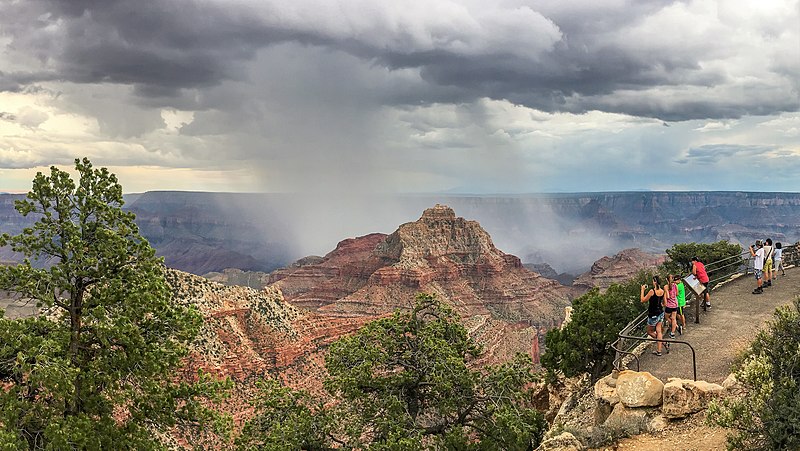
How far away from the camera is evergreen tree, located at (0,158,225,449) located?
1395 centimetres

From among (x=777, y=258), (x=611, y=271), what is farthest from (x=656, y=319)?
(x=611, y=271)

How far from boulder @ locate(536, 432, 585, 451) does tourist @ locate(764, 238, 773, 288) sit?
17389 millimetres

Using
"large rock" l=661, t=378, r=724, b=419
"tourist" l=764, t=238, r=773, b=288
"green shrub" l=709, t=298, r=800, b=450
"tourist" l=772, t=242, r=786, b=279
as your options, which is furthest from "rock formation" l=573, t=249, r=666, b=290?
"green shrub" l=709, t=298, r=800, b=450

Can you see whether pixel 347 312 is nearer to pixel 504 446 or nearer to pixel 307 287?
pixel 307 287

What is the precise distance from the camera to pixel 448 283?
13888 cm

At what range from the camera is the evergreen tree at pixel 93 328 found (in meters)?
13.9

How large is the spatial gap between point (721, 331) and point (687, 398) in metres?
7.83

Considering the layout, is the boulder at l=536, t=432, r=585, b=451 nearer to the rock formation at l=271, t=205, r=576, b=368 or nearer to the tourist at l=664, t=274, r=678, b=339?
the tourist at l=664, t=274, r=678, b=339

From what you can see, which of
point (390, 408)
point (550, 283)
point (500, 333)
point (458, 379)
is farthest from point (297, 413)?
point (550, 283)

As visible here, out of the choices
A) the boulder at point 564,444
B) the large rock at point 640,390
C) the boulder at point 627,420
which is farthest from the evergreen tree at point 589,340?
the boulder at point 564,444

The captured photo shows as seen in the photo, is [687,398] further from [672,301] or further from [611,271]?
[611,271]

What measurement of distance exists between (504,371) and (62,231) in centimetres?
1494

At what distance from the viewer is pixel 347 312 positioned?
120188mm

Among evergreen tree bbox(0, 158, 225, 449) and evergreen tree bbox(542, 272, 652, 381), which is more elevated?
evergreen tree bbox(0, 158, 225, 449)
